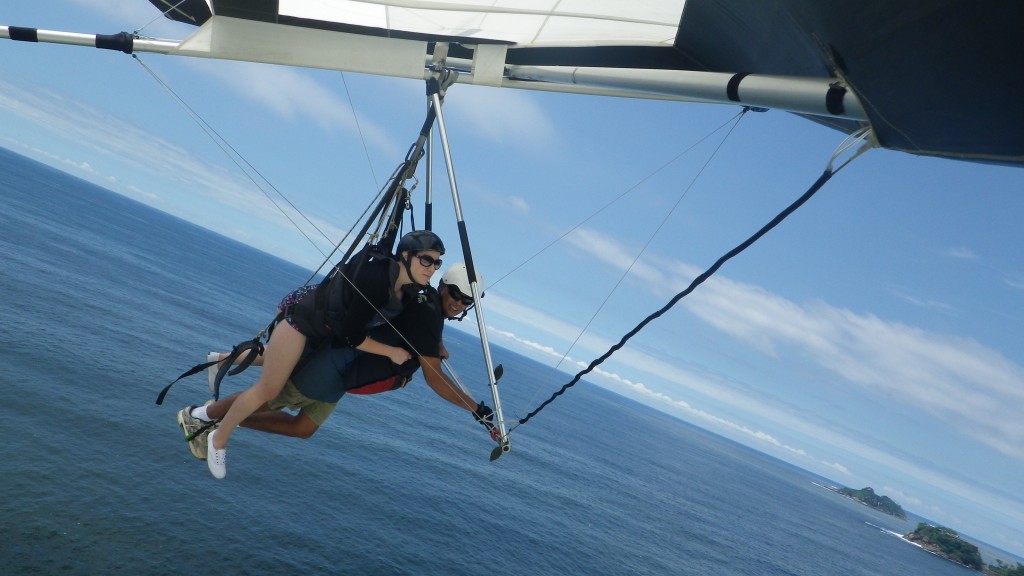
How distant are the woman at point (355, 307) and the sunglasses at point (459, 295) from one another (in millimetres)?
444

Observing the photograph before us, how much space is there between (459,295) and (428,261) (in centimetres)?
74

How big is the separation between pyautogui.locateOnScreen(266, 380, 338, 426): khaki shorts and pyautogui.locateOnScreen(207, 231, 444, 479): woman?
1.78 ft

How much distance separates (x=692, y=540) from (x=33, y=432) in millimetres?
71066

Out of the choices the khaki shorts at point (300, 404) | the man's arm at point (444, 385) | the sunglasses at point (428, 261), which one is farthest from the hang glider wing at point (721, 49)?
Result: the khaki shorts at point (300, 404)

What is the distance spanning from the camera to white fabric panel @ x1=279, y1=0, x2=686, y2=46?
7.12 meters

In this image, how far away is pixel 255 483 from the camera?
5506 cm

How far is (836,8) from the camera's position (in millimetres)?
3723

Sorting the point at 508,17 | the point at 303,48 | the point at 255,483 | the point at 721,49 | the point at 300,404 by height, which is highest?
the point at 508,17

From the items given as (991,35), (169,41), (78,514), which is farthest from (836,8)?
(78,514)

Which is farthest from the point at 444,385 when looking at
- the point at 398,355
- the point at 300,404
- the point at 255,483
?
the point at 255,483

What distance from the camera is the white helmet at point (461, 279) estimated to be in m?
7.27

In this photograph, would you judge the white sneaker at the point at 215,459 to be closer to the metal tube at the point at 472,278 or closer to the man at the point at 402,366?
the man at the point at 402,366

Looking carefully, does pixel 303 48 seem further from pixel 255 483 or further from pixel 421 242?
pixel 255 483

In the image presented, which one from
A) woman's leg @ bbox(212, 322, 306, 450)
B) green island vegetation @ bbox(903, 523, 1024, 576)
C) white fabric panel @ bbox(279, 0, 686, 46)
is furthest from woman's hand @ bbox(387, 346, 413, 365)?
green island vegetation @ bbox(903, 523, 1024, 576)
